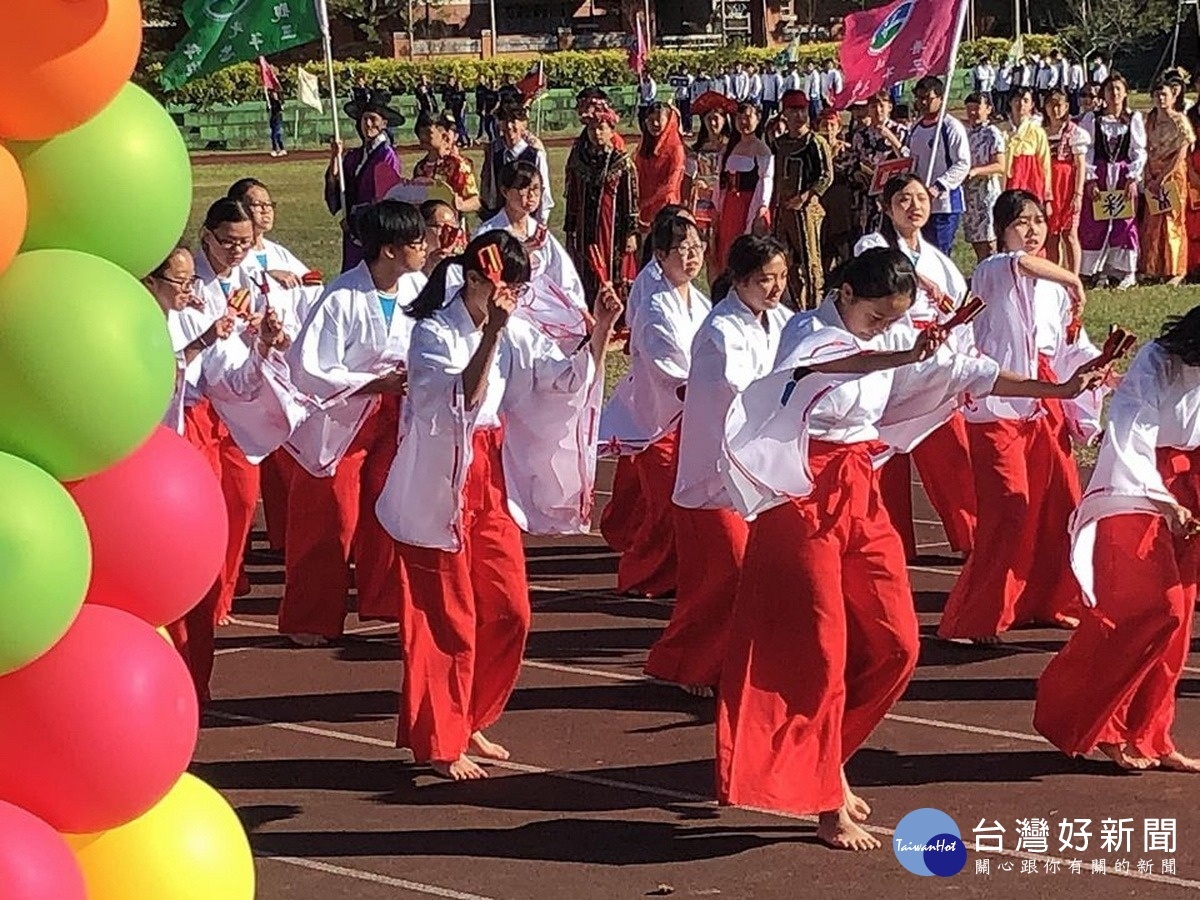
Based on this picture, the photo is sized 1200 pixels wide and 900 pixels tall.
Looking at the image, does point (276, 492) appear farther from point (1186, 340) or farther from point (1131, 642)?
point (1186, 340)

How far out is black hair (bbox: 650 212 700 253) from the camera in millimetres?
8234

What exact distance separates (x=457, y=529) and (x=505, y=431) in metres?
0.54

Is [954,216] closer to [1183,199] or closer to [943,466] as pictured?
[1183,199]

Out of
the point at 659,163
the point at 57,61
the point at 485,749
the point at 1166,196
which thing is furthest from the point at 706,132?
the point at 57,61

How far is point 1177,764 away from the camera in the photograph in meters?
6.98

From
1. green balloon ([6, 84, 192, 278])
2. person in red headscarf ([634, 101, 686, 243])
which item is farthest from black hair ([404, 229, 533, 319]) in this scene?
person in red headscarf ([634, 101, 686, 243])

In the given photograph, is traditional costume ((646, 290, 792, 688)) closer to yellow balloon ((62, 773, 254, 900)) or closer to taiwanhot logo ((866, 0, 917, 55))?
yellow balloon ((62, 773, 254, 900))

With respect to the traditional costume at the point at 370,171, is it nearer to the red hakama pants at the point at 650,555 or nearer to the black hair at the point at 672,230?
the red hakama pants at the point at 650,555

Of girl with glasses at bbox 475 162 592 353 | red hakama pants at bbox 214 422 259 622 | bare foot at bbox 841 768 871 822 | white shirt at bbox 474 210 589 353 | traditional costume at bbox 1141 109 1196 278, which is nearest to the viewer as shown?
bare foot at bbox 841 768 871 822

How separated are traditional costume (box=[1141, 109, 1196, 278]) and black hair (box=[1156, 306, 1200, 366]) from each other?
39.6 ft

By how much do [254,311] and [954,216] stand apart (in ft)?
29.0

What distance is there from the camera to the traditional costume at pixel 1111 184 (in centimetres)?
1877

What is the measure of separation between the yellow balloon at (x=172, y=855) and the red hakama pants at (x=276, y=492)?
608 centimetres

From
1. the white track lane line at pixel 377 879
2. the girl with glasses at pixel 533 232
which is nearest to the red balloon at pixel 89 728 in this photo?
the white track lane line at pixel 377 879
